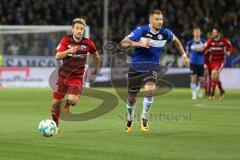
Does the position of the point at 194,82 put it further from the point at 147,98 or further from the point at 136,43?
the point at 136,43

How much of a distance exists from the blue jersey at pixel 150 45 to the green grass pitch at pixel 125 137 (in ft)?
4.42

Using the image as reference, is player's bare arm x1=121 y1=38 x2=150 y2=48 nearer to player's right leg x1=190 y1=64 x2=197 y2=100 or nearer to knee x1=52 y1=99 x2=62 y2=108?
knee x1=52 y1=99 x2=62 y2=108

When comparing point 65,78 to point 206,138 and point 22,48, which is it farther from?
point 22,48

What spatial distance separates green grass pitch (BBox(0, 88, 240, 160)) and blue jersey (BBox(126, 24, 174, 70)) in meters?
1.35

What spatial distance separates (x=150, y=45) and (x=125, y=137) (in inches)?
86.1

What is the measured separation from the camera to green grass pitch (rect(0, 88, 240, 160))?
973cm

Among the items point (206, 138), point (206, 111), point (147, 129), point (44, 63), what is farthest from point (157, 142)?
point (44, 63)

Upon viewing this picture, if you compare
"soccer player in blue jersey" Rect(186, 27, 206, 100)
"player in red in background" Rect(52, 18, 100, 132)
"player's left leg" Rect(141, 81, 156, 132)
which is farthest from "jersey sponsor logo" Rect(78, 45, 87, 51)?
"soccer player in blue jersey" Rect(186, 27, 206, 100)

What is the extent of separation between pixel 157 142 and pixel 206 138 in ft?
3.62

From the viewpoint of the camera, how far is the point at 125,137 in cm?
1213

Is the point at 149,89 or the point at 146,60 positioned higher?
the point at 146,60

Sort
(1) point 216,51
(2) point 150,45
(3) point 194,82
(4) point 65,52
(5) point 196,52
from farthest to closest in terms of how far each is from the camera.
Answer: (5) point 196,52
(3) point 194,82
(1) point 216,51
(2) point 150,45
(4) point 65,52

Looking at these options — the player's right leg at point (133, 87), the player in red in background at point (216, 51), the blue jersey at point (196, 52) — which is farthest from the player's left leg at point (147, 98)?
the blue jersey at point (196, 52)

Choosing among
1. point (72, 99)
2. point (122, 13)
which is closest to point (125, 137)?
point (72, 99)
